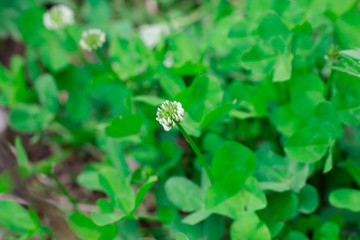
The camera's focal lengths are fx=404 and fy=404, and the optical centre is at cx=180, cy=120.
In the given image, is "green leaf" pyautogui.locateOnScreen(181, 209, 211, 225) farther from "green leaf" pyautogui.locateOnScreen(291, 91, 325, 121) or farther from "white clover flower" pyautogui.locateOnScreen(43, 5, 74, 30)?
"white clover flower" pyautogui.locateOnScreen(43, 5, 74, 30)

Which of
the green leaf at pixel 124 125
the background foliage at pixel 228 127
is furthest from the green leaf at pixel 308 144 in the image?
the green leaf at pixel 124 125

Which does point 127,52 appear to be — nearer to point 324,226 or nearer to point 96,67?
point 96,67

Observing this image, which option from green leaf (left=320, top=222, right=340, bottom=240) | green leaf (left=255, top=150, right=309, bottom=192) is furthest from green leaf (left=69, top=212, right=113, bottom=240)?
green leaf (left=320, top=222, right=340, bottom=240)

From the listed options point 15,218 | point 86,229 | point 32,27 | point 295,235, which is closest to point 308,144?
point 295,235

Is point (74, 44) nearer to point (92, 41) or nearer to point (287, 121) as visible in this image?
point (92, 41)

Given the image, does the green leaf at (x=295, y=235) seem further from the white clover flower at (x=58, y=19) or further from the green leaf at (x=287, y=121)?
the white clover flower at (x=58, y=19)

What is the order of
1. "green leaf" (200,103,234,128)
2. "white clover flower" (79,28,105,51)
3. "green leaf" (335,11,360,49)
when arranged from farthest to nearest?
"white clover flower" (79,28,105,51), "green leaf" (335,11,360,49), "green leaf" (200,103,234,128)
